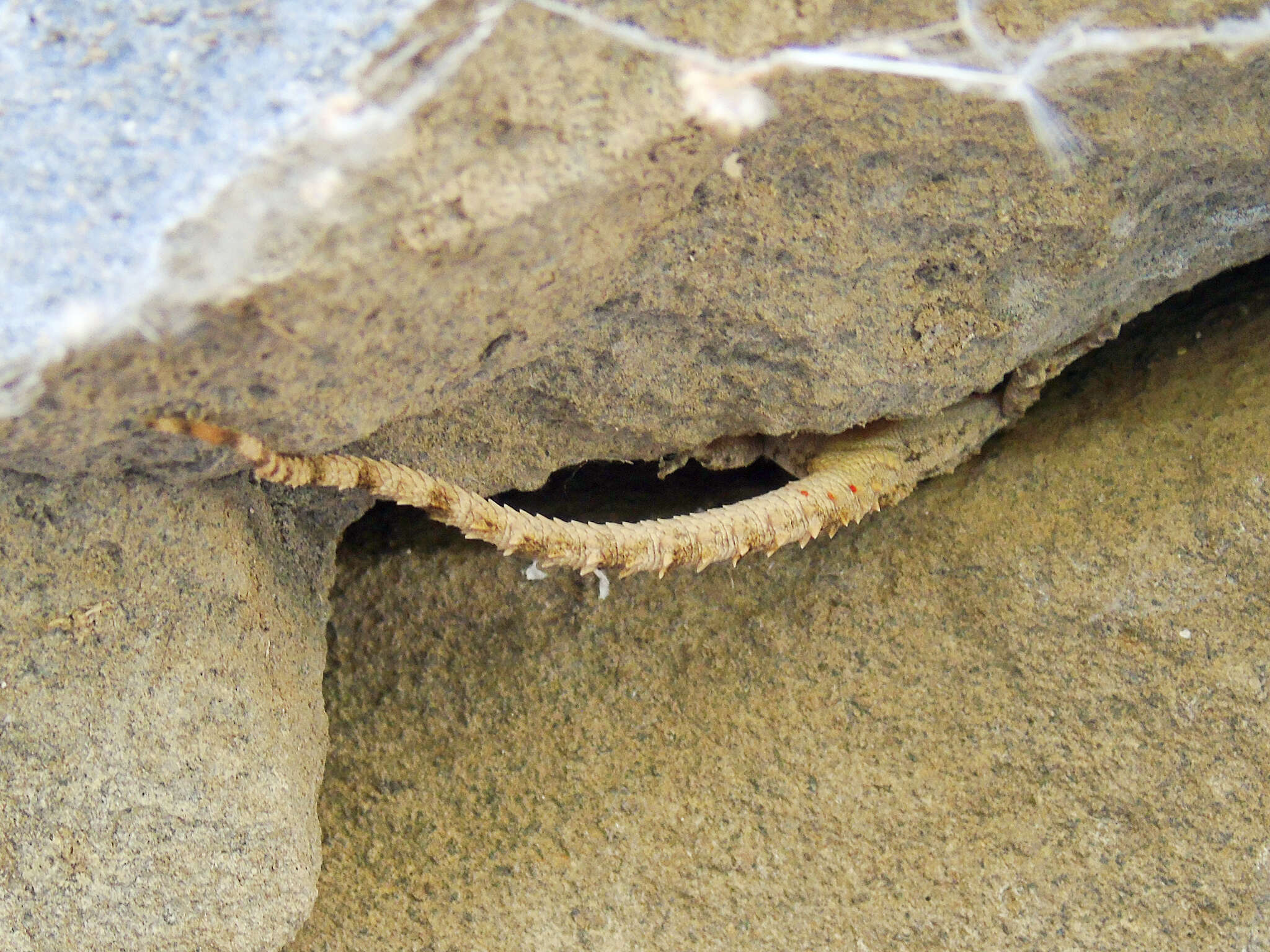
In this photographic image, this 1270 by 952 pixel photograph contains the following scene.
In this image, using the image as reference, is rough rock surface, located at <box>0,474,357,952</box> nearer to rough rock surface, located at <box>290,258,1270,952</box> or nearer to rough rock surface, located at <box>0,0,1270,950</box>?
rough rock surface, located at <box>0,0,1270,950</box>

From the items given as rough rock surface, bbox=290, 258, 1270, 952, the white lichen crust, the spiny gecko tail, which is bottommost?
rough rock surface, bbox=290, 258, 1270, 952

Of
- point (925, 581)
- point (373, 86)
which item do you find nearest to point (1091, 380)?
point (925, 581)

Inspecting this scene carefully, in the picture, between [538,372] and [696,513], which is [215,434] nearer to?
[538,372]

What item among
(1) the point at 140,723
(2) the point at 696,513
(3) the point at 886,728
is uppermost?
(1) the point at 140,723

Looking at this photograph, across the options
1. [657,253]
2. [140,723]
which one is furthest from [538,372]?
[140,723]

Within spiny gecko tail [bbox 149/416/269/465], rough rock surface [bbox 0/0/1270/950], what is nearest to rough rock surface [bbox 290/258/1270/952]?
rough rock surface [bbox 0/0/1270/950]

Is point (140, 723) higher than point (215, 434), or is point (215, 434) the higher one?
point (215, 434)
